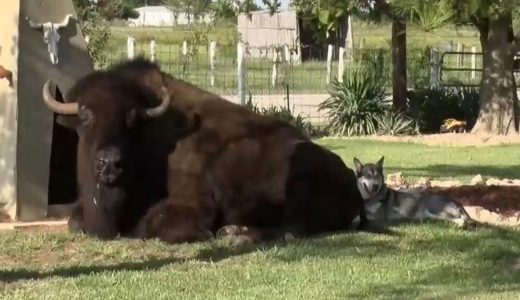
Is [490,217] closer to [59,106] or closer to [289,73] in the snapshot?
[59,106]

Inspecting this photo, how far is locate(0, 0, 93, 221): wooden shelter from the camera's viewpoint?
39.9 feet

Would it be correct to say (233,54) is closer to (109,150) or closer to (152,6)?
(109,150)

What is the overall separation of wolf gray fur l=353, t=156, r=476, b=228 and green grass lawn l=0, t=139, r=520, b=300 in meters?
0.25

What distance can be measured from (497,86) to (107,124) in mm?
16038

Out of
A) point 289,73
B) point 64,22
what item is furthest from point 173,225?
point 289,73

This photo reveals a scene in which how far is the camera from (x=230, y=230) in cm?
1072

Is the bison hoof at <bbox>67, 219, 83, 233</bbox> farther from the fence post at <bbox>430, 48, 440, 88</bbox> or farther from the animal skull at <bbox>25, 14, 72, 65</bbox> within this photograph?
the fence post at <bbox>430, 48, 440, 88</bbox>

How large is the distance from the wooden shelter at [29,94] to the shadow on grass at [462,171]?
22.9ft

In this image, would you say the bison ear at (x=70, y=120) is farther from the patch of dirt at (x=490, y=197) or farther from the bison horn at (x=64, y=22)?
the patch of dirt at (x=490, y=197)

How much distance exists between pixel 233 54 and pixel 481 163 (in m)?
23.7

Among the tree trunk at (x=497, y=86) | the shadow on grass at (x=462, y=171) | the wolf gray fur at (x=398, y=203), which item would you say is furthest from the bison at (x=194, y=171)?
the tree trunk at (x=497, y=86)

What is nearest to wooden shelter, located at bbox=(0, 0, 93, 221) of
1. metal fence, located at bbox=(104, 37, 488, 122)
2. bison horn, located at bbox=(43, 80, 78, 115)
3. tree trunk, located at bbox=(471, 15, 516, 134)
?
bison horn, located at bbox=(43, 80, 78, 115)

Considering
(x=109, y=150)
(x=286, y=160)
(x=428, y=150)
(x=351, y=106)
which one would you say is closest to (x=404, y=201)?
(x=286, y=160)

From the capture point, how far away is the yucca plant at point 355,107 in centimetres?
2647
